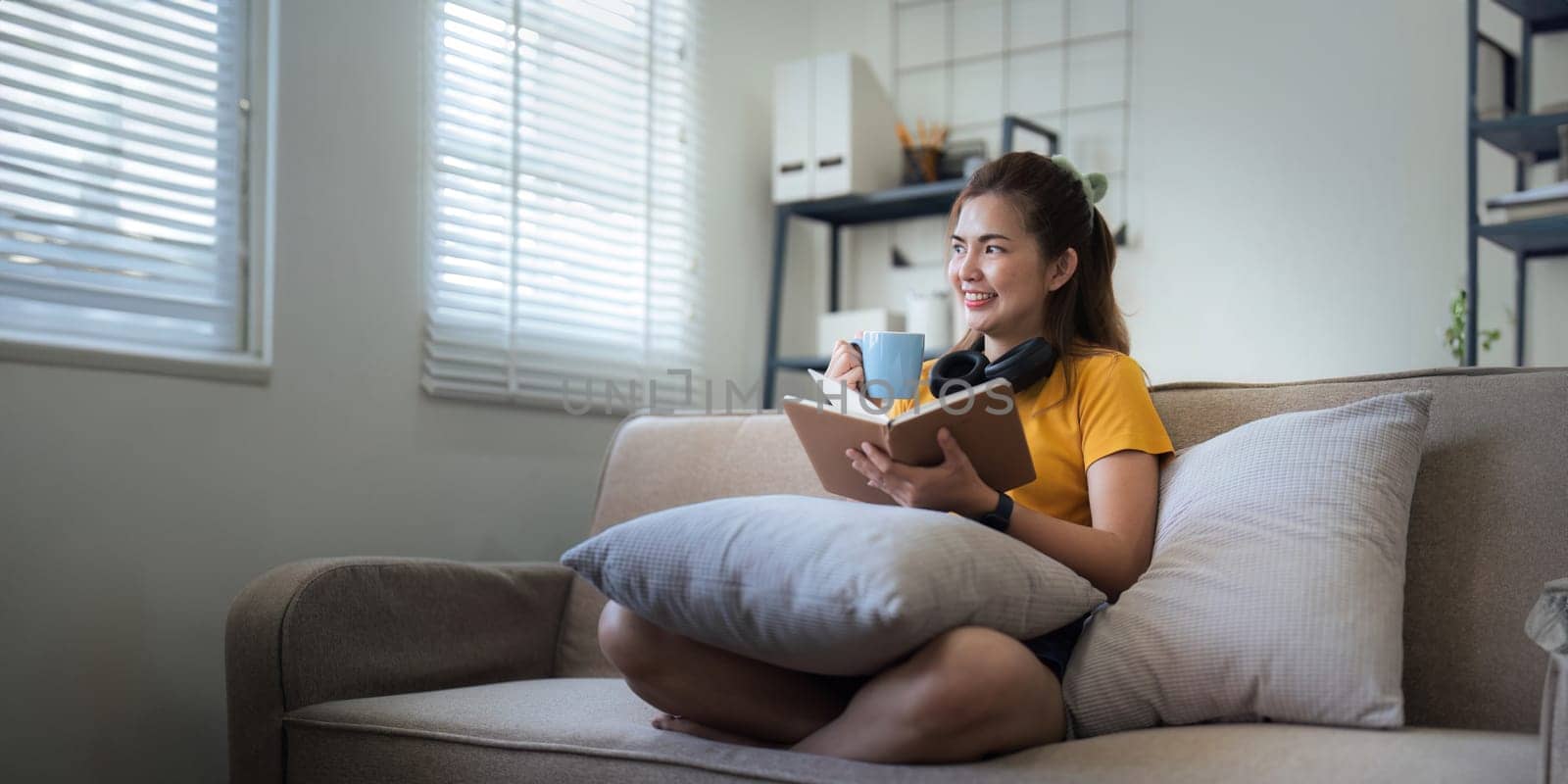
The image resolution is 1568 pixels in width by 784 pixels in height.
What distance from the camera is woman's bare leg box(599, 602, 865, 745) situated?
1.40m

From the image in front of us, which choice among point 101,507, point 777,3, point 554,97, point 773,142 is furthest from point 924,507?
point 777,3

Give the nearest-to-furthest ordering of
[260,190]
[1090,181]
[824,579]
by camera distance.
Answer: [824,579] → [1090,181] → [260,190]

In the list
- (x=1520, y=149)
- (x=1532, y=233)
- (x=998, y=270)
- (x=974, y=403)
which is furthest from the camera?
(x=1520, y=149)

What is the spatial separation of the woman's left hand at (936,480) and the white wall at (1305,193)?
1.82 meters

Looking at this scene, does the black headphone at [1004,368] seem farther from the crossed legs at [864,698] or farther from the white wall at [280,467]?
the white wall at [280,467]

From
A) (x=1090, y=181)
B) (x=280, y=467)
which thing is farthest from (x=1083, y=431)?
(x=280, y=467)

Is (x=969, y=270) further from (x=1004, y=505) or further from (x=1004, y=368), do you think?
(x=1004, y=505)

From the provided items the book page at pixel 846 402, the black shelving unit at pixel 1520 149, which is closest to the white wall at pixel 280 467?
the book page at pixel 846 402

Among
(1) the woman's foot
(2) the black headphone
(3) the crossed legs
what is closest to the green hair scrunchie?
(2) the black headphone

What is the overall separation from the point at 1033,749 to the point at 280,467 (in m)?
1.57

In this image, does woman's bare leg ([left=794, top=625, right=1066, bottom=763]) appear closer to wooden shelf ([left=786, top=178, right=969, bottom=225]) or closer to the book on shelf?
the book on shelf

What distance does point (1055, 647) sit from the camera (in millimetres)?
1426

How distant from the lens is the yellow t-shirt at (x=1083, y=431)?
162cm

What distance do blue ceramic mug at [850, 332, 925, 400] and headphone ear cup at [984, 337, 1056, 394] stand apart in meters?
0.10
